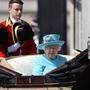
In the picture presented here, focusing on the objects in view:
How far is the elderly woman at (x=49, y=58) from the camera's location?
516 centimetres

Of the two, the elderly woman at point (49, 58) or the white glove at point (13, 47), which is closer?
the elderly woman at point (49, 58)

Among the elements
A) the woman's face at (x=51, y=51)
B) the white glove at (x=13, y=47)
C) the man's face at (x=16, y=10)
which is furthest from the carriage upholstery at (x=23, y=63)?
the man's face at (x=16, y=10)

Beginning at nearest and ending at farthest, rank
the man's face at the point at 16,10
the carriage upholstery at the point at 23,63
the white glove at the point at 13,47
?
the carriage upholstery at the point at 23,63 < the man's face at the point at 16,10 < the white glove at the point at 13,47

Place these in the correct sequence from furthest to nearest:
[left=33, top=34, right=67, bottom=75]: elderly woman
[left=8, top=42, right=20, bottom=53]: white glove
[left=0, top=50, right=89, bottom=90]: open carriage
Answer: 1. [left=8, top=42, right=20, bottom=53]: white glove
2. [left=33, top=34, right=67, bottom=75]: elderly woman
3. [left=0, top=50, right=89, bottom=90]: open carriage

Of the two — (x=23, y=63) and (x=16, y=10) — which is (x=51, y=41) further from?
(x=16, y=10)

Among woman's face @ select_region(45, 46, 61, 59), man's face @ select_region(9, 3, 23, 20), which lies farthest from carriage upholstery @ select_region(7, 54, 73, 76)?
man's face @ select_region(9, 3, 23, 20)

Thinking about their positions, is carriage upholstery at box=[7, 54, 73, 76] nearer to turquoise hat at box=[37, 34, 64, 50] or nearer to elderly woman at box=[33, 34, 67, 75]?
elderly woman at box=[33, 34, 67, 75]

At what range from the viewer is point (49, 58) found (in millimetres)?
5277

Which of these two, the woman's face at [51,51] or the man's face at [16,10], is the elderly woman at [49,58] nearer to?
the woman's face at [51,51]

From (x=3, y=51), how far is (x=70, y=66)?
1.04 metres

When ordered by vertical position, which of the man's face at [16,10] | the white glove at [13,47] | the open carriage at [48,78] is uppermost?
the man's face at [16,10]

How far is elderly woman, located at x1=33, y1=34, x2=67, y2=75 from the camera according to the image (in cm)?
516

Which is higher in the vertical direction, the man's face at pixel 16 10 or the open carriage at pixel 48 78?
the man's face at pixel 16 10

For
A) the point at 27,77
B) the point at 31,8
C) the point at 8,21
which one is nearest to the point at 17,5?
the point at 8,21
